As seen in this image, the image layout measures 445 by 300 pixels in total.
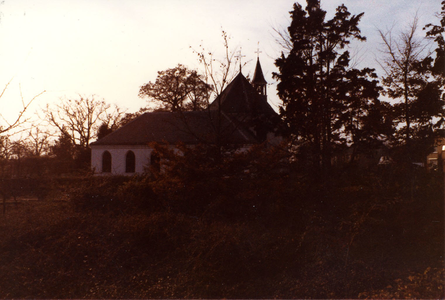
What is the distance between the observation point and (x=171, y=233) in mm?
9977

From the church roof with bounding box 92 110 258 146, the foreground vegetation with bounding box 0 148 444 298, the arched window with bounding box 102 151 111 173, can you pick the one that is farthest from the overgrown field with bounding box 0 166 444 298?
the arched window with bounding box 102 151 111 173

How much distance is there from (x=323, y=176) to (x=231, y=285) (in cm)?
796

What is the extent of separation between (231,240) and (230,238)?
113 millimetres

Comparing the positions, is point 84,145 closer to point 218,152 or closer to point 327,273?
point 218,152

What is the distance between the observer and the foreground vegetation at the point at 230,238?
7562 millimetres

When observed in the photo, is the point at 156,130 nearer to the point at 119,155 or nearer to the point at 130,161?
the point at 130,161

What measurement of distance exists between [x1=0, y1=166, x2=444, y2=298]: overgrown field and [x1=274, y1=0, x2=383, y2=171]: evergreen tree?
2.31m

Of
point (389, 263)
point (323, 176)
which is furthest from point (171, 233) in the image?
point (323, 176)

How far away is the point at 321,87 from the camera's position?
16.6m

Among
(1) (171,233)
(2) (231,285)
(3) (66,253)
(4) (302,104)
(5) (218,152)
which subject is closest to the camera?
(2) (231,285)

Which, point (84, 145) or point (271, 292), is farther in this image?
point (84, 145)

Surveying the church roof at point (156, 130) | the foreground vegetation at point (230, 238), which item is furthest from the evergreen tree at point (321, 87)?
the church roof at point (156, 130)

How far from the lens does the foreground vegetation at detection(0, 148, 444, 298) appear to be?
756cm

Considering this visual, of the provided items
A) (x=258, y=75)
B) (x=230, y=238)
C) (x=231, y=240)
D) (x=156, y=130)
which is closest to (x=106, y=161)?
(x=156, y=130)
